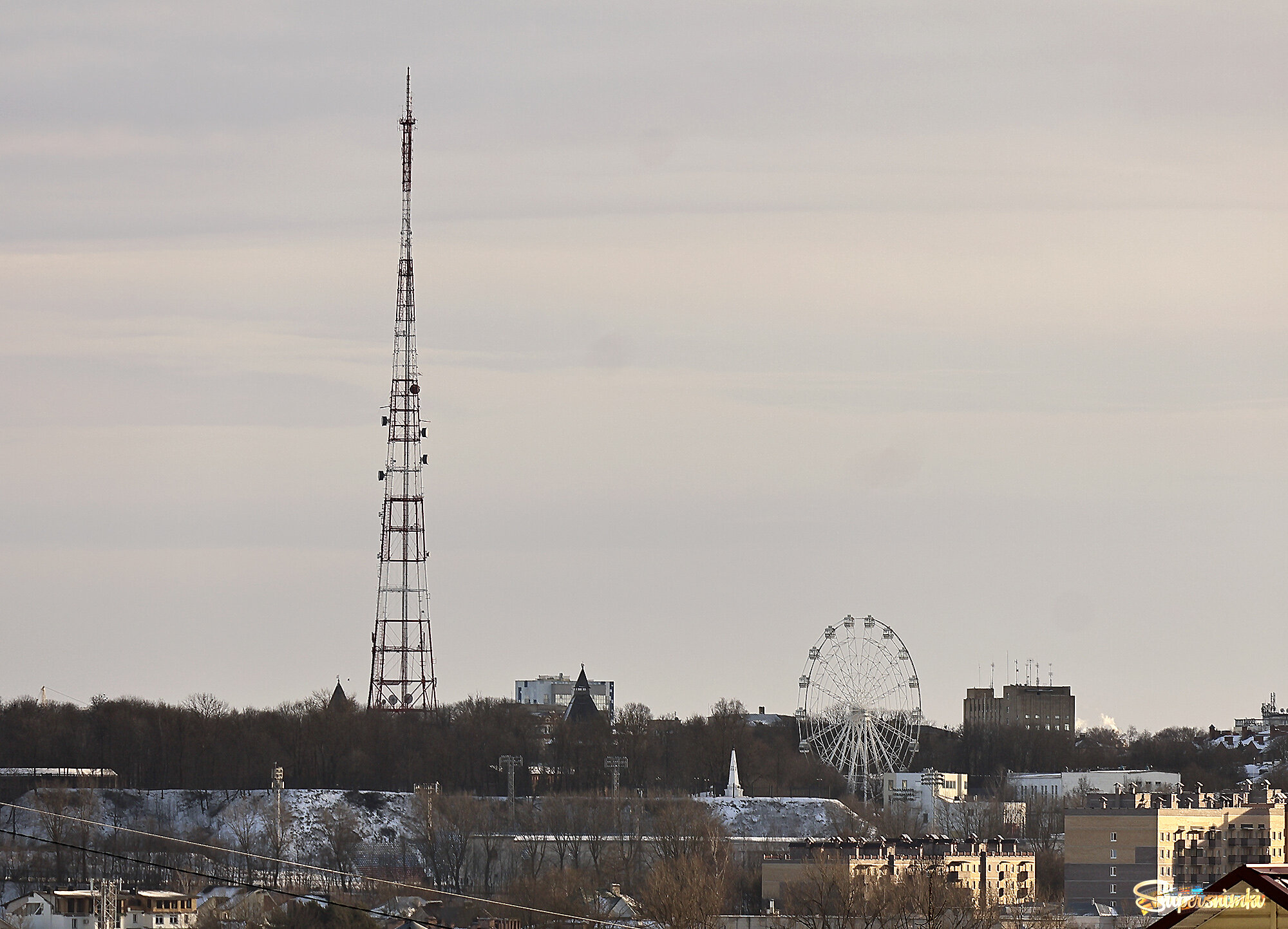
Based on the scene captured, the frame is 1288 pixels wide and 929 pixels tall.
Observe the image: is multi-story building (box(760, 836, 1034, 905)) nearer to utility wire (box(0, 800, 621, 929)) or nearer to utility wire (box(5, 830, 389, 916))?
utility wire (box(0, 800, 621, 929))

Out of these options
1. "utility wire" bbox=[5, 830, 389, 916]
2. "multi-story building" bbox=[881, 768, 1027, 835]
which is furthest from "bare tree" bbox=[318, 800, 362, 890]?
"multi-story building" bbox=[881, 768, 1027, 835]

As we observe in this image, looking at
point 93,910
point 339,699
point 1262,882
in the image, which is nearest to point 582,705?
point 339,699

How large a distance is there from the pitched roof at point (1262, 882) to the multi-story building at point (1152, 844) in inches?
3437

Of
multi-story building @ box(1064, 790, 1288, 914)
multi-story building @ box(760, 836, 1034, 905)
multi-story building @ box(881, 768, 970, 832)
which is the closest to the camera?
multi-story building @ box(760, 836, 1034, 905)

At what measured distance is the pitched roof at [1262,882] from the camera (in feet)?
30.3

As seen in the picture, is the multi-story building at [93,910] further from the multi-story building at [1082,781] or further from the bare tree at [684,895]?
the multi-story building at [1082,781]

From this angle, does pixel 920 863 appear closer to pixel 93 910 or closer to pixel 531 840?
pixel 531 840

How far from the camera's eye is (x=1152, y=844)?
98.6 meters

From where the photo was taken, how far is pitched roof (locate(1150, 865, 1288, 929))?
9.23 m

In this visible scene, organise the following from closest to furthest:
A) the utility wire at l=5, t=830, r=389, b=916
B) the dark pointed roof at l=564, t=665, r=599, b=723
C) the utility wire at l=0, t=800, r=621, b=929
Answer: the utility wire at l=0, t=800, r=621, b=929, the utility wire at l=5, t=830, r=389, b=916, the dark pointed roof at l=564, t=665, r=599, b=723

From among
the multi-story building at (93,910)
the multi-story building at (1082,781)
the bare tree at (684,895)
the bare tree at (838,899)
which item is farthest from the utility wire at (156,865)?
the multi-story building at (1082,781)

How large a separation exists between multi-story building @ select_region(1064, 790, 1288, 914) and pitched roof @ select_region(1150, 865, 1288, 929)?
87292 millimetres

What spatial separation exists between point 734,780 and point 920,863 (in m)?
47.9

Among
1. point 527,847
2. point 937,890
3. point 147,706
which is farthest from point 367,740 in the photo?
point 937,890
